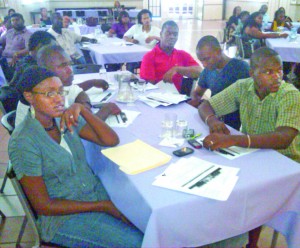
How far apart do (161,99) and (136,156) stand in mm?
886

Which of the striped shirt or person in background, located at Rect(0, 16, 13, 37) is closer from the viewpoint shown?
the striped shirt

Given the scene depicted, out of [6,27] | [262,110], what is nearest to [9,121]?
[262,110]

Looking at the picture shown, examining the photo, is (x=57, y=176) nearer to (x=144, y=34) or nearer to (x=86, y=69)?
(x=86, y=69)

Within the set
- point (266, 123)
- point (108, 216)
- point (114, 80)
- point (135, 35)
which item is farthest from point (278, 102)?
point (135, 35)

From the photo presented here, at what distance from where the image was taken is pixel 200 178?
1.27m

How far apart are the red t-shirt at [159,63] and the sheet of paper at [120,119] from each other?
1.17m

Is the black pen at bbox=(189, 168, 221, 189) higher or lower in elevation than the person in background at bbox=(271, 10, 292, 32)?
lower

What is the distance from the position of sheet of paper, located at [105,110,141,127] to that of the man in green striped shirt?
1.40 feet

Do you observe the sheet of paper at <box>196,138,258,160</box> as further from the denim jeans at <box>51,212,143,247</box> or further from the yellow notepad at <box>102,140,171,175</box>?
the denim jeans at <box>51,212,143,247</box>

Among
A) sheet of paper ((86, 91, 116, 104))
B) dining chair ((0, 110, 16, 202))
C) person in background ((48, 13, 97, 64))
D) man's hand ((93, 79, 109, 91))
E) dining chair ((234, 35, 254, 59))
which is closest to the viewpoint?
dining chair ((0, 110, 16, 202))

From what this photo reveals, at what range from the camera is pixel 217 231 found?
124cm

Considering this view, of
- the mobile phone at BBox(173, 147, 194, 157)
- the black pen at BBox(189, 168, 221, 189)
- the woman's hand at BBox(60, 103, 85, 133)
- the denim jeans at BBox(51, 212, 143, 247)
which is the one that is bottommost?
the denim jeans at BBox(51, 212, 143, 247)

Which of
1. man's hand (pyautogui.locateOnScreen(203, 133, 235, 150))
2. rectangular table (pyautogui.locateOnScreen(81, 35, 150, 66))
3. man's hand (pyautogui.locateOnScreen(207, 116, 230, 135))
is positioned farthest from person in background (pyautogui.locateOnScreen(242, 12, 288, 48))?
man's hand (pyautogui.locateOnScreen(203, 133, 235, 150))

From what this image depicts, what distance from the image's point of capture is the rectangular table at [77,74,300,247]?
3.75 feet
